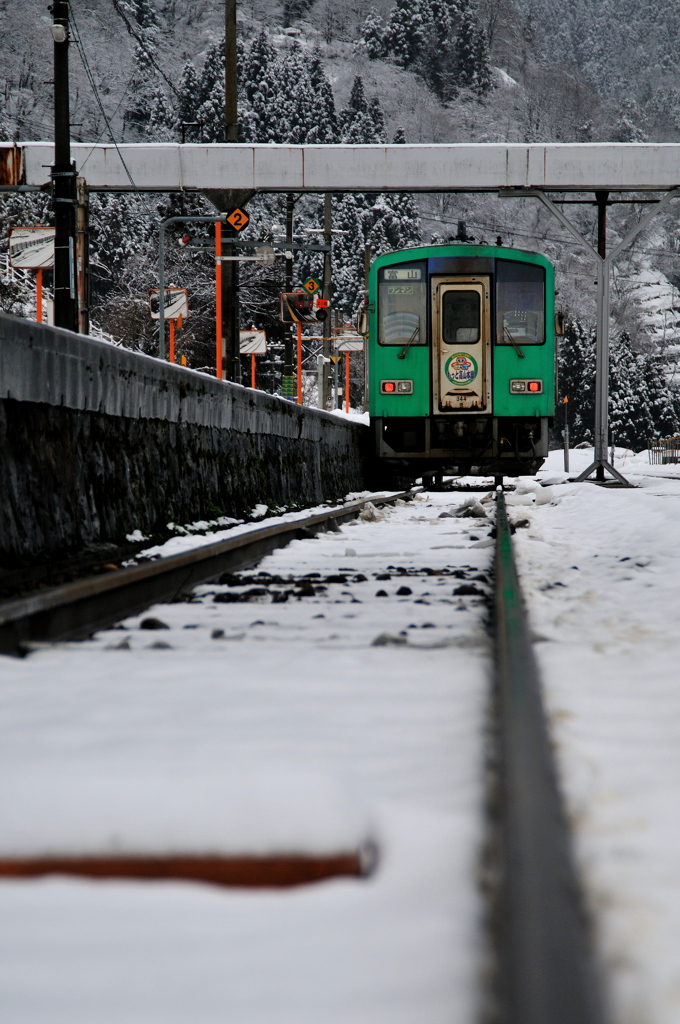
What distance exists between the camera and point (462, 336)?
1497cm

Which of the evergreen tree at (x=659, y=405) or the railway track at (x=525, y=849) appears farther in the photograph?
the evergreen tree at (x=659, y=405)

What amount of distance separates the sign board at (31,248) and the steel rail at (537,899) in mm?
15548

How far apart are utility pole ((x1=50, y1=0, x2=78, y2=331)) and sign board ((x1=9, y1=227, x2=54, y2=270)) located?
2.39 metres

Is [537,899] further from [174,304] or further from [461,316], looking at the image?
[174,304]

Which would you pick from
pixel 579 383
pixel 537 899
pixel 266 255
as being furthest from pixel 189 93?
pixel 537 899

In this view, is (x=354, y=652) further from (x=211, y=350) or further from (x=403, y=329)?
(x=211, y=350)

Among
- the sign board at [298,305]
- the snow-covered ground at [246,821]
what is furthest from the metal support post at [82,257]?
the snow-covered ground at [246,821]

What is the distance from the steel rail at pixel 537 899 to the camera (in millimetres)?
1050

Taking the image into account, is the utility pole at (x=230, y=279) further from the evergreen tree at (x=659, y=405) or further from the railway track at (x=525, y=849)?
the evergreen tree at (x=659, y=405)

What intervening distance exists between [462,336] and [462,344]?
0.11 meters

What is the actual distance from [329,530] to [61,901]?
283 inches

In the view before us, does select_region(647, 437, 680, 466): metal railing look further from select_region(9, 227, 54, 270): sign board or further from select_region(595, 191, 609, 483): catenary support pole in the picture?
select_region(9, 227, 54, 270): sign board

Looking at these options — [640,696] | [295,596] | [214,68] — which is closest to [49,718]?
[640,696]

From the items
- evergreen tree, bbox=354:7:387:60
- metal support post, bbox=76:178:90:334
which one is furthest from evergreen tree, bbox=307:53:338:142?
metal support post, bbox=76:178:90:334
